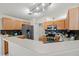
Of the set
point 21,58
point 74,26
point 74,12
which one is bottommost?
point 21,58

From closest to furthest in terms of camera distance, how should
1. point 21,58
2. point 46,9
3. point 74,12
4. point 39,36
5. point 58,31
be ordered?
point 21,58 < point 39,36 < point 74,12 < point 46,9 < point 58,31

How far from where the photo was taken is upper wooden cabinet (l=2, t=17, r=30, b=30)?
18.2 feet

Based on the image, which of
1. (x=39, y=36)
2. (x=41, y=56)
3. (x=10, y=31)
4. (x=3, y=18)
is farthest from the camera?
(x=10, y=31)

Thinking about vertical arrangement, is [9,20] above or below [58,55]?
above

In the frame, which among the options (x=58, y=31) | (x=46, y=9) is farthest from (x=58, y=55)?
(x=58, y=31)

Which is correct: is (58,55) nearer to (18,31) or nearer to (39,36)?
(39,36)

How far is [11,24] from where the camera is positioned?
571 cm

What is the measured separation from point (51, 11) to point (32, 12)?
67cm

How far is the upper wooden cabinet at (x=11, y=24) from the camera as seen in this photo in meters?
5.54

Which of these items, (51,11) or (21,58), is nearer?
(21,58)

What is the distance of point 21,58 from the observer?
117 cm

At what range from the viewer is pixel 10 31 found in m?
5.77

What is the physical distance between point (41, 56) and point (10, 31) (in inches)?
196

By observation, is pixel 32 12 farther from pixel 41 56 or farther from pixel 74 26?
pixel 41 56
